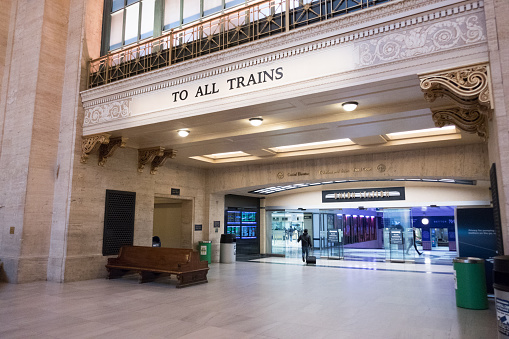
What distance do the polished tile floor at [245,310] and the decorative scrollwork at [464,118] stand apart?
3.21 m

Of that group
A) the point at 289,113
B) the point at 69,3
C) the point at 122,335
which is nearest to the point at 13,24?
the point at 69,3

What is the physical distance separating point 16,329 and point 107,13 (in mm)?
8995

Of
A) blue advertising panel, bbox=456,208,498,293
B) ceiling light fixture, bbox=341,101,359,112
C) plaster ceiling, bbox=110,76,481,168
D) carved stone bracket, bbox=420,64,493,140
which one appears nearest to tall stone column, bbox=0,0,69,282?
plaster ceiling, bbox=110,76,481,168

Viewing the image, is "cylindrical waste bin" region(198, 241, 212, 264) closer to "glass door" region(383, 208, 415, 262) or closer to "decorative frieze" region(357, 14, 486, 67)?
"glass door" region(383, 208, 415, 262)

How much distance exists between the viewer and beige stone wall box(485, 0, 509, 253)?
14.3 ft

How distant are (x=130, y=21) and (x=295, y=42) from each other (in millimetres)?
6299

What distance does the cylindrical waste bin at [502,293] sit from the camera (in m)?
3.45

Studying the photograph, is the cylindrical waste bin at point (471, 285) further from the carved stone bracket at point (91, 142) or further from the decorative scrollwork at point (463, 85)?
the carved stone bracket at point (91, 142)

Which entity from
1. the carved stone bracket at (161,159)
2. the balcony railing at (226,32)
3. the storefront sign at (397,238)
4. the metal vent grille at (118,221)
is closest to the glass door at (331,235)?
the storefront sign at (397,238)

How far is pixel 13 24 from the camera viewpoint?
10.6 m

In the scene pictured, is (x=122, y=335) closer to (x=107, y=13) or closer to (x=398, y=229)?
(x=107, y=13)

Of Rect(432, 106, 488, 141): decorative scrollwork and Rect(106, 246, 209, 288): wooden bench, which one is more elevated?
Rect(432, 106, 488, 141): decorative scrollwork

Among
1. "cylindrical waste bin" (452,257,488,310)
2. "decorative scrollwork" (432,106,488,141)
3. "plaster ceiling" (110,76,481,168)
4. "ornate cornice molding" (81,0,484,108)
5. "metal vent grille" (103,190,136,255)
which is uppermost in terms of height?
"ornate cornice molding" (81,0,484,108)

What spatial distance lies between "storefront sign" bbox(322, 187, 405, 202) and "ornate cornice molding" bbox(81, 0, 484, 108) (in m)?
9.39
